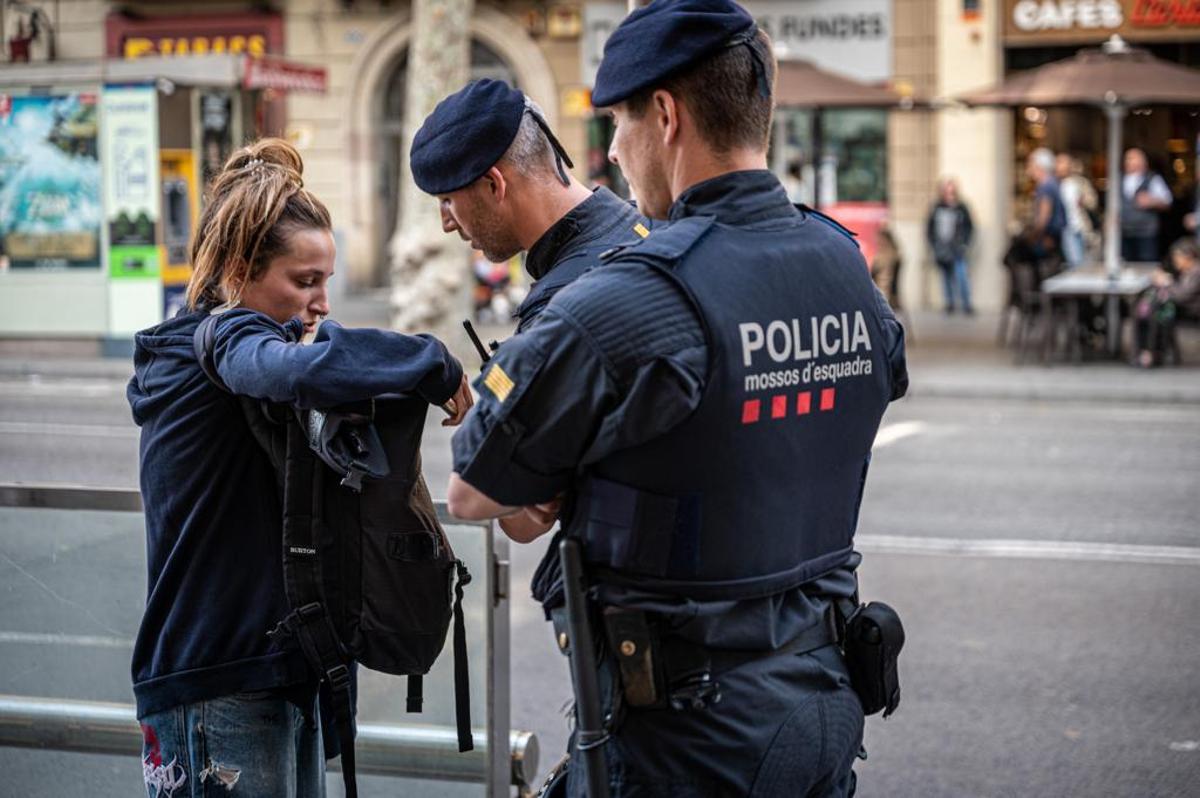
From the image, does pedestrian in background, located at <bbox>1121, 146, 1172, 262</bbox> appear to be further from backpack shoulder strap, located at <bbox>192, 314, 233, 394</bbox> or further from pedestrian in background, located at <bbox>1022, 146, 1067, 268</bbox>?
backpack shoulder strap, located at <bbox>192, 314, 233, 394</bbox>

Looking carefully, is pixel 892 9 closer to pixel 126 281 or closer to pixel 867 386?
pixel 126 281

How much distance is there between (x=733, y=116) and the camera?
251 centimetres

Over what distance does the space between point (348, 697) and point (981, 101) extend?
1564 centimetres

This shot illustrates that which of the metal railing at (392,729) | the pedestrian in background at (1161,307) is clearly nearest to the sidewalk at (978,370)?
the pedestrian in background at (1161,307)

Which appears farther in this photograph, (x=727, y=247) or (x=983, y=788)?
(x=983, y=788)

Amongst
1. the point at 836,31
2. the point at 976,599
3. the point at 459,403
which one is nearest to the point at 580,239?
the point at 459,403

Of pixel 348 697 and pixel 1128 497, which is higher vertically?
pixel 348 697

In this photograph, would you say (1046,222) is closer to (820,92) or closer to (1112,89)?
(1112,89)

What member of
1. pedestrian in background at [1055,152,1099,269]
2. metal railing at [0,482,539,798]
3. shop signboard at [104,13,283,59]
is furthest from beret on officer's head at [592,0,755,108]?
shop signboard at [104,13,283,59]

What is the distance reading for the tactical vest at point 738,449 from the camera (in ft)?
7.88

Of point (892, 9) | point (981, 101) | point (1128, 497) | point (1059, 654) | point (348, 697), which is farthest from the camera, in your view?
point (892, 9)

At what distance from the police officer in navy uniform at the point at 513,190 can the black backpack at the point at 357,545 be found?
0.33 meters

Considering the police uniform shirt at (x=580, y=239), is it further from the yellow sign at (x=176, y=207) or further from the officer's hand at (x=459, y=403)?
the yellow sign at (x=176, y=207)

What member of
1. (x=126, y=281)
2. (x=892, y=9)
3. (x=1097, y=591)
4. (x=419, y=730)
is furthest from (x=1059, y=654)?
(x=892, y=9)
